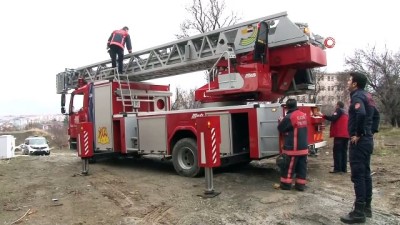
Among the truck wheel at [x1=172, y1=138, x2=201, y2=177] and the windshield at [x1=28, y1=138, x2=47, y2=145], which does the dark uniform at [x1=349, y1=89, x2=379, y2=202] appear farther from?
the windshield at [x1=28, y1=138, x2=47, y2=145]

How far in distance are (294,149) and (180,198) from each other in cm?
228

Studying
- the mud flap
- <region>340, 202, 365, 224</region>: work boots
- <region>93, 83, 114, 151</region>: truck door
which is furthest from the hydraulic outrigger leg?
<region>340, 202, 365, 224</region>: work boots

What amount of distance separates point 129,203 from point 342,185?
4.15 m

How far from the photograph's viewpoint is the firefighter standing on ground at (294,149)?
7.32 meters

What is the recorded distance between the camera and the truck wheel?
352 inches

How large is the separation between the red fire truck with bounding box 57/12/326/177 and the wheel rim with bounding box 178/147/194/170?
23 millimetres

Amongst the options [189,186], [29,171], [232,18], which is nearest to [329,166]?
[189,186]

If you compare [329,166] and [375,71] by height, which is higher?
[375,71]

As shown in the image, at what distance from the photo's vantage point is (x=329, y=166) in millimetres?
10273

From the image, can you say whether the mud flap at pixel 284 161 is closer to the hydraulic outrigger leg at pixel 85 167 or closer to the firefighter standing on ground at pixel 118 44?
the hydraulic outrigger leg at pixel 85 167

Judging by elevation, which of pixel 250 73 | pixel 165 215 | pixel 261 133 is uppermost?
pixel 250 73

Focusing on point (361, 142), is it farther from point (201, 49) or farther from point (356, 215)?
point (201, 49)

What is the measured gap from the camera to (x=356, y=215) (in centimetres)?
549

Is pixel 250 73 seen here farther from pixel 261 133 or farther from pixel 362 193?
pixel 362 193
